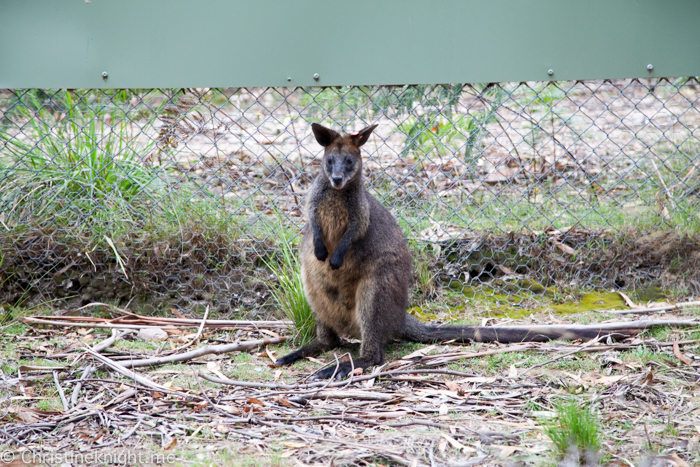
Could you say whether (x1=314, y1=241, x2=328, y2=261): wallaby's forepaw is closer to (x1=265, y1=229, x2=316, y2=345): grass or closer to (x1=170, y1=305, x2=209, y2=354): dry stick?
(x1=265, y1=229, x2=316, y2=345): grass

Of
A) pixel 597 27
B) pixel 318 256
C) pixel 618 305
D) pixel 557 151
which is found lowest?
pixel 618 305

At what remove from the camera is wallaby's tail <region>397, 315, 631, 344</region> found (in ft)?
12.4

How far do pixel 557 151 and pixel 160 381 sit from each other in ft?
15.5

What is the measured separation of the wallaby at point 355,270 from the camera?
3650 millimetres

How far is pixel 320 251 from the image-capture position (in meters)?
3.70

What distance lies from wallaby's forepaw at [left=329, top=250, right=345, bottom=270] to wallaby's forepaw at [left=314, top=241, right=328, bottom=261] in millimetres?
81

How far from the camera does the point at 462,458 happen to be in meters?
2.43

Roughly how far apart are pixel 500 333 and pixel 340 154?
1512 mm

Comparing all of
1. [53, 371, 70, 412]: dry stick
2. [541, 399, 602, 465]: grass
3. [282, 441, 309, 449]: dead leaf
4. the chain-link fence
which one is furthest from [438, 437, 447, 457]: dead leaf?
the chain-link fence

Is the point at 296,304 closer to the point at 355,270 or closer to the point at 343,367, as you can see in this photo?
the point at 355,270

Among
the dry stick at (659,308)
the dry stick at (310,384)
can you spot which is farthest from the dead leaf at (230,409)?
the dry stick at (659,308)

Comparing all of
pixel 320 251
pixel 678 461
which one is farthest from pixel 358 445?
pixel 320 251

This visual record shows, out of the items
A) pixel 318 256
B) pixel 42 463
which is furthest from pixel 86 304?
pixel 42 463

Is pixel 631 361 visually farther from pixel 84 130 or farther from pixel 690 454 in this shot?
pixel 84 130
